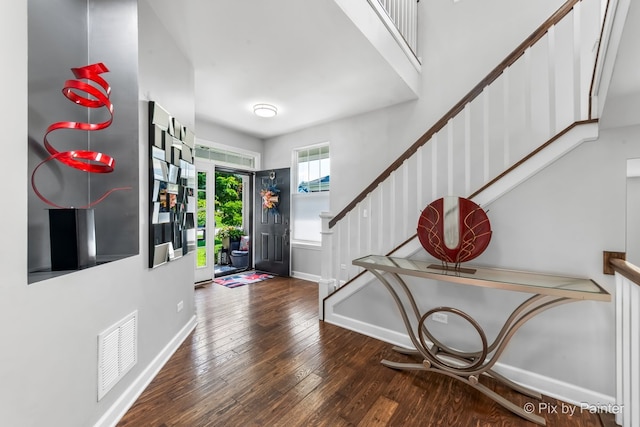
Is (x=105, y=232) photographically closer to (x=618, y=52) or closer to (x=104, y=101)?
(x=104, y=101)

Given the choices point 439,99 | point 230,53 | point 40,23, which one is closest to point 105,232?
point 40,23

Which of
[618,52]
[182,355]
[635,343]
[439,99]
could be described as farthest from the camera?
[439,99]

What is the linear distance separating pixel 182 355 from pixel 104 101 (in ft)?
6.85

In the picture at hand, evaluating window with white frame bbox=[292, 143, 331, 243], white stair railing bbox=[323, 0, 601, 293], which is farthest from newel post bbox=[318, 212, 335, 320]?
window with white frame bbox=[292, 143, 331, 243]

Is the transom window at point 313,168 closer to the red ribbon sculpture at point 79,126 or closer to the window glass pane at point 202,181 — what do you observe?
the window glass pane at point 202,181

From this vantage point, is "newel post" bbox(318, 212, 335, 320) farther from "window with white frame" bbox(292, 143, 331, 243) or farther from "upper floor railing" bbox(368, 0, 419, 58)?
"upper floor railing" bbox(368, 0, 419, 58)

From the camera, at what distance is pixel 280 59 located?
2.71m

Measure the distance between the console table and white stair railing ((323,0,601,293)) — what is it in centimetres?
67

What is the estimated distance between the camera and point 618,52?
1.18 metres

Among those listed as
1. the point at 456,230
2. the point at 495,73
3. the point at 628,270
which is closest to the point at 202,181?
the point at 456,230

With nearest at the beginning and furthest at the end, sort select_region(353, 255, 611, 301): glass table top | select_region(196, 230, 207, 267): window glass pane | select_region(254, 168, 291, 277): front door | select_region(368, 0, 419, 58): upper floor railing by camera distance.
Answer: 1. select_region(353, 255, 611, 301): glass table top
2. select_region(368, 0, 419, 58): upper floor railing
3. select_region(196, 230, 207, 267): window glass pane
4. select_region(254, 168, 291, 277): front door

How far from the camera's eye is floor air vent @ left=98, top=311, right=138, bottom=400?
1.53 metres

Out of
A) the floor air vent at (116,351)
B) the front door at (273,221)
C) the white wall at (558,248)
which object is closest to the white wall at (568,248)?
the white wall at (558,248)

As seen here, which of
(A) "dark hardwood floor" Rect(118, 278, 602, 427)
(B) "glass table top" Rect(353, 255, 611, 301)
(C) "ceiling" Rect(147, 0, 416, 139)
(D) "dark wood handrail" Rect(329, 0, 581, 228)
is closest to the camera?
(B) "glass table top" Rect(353, 255, 611, 301)
